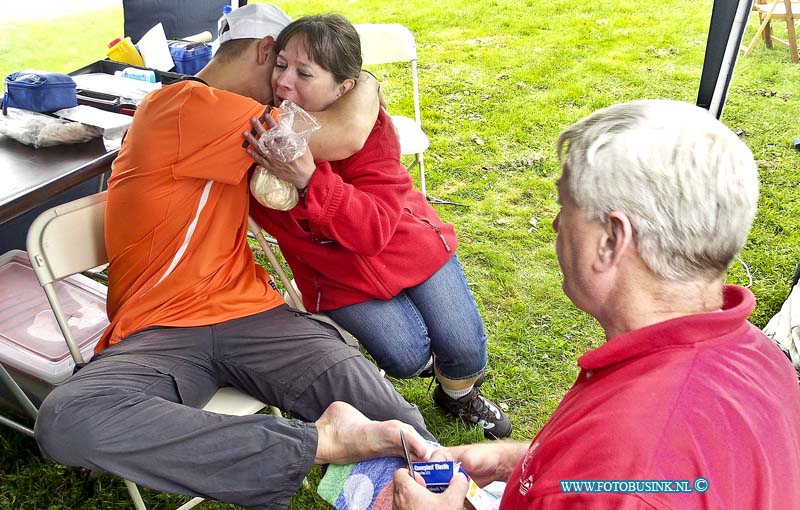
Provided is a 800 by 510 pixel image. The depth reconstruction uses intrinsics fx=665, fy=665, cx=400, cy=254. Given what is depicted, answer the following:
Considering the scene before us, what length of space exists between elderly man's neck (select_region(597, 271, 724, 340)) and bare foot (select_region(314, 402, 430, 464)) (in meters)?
0.78

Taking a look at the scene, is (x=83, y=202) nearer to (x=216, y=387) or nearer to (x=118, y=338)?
(x=118, y=338)

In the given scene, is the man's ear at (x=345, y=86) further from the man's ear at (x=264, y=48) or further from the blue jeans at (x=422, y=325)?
the blue jeans at (x=422, y=325)

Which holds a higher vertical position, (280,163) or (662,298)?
(662,298)

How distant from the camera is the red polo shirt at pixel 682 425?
1.06m

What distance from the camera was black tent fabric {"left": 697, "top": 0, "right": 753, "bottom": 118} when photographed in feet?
12.3

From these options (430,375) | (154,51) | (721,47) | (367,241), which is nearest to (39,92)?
(154,51)

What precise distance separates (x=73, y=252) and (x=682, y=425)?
204cm

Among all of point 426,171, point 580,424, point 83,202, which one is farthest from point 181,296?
point 426,171

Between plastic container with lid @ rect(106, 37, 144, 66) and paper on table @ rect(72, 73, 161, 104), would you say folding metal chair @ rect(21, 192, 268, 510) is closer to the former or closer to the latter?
paper on table @ rect(72, 73, 161, 104)

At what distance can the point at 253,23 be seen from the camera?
8.00 feet

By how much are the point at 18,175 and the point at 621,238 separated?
2317 millimetres

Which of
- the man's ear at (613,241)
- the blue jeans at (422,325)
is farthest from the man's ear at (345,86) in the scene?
the man's ear at (613,241)

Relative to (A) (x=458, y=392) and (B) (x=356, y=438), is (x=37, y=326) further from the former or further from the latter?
(A) (x=458, y=392)

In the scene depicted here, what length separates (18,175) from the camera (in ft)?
8.40
